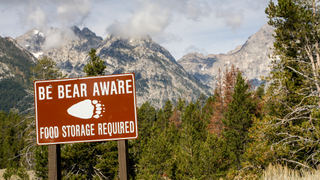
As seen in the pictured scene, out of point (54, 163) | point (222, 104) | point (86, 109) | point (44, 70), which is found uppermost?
point (44, 70)

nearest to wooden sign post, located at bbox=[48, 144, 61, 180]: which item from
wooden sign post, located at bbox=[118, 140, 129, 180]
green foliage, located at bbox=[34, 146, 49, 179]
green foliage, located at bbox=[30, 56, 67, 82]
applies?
wooden sign post, located at bbox=[118, 140, 129, 180]

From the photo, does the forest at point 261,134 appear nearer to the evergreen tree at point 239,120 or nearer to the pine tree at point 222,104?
the evergreen tree at point 239,120

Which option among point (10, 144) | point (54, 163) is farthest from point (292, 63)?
point (10, 144)

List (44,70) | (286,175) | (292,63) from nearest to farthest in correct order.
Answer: (286,175) → (292,63) → (44,70)

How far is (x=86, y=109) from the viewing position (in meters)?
3.99

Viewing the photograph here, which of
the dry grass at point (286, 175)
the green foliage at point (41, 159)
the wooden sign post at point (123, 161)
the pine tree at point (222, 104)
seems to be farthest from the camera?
the pine tree at point (222, 104)

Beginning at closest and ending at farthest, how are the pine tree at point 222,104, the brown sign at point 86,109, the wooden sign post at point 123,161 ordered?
the wooden sign post at point 123,161, the brown sign at point 86,109, the pine tree at point 222,104

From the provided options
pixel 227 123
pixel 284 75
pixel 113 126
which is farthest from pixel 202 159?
pixel 113 126

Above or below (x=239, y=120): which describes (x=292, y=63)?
above

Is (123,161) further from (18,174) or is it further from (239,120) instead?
(239,120)

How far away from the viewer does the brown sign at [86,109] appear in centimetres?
387

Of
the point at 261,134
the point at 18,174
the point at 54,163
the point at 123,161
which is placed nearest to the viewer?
the point at 123,161

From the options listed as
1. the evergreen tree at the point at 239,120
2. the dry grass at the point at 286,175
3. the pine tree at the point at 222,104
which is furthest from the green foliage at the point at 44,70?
the pine tree at the point at 222,104

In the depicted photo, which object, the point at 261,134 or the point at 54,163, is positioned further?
the point at 261,134
